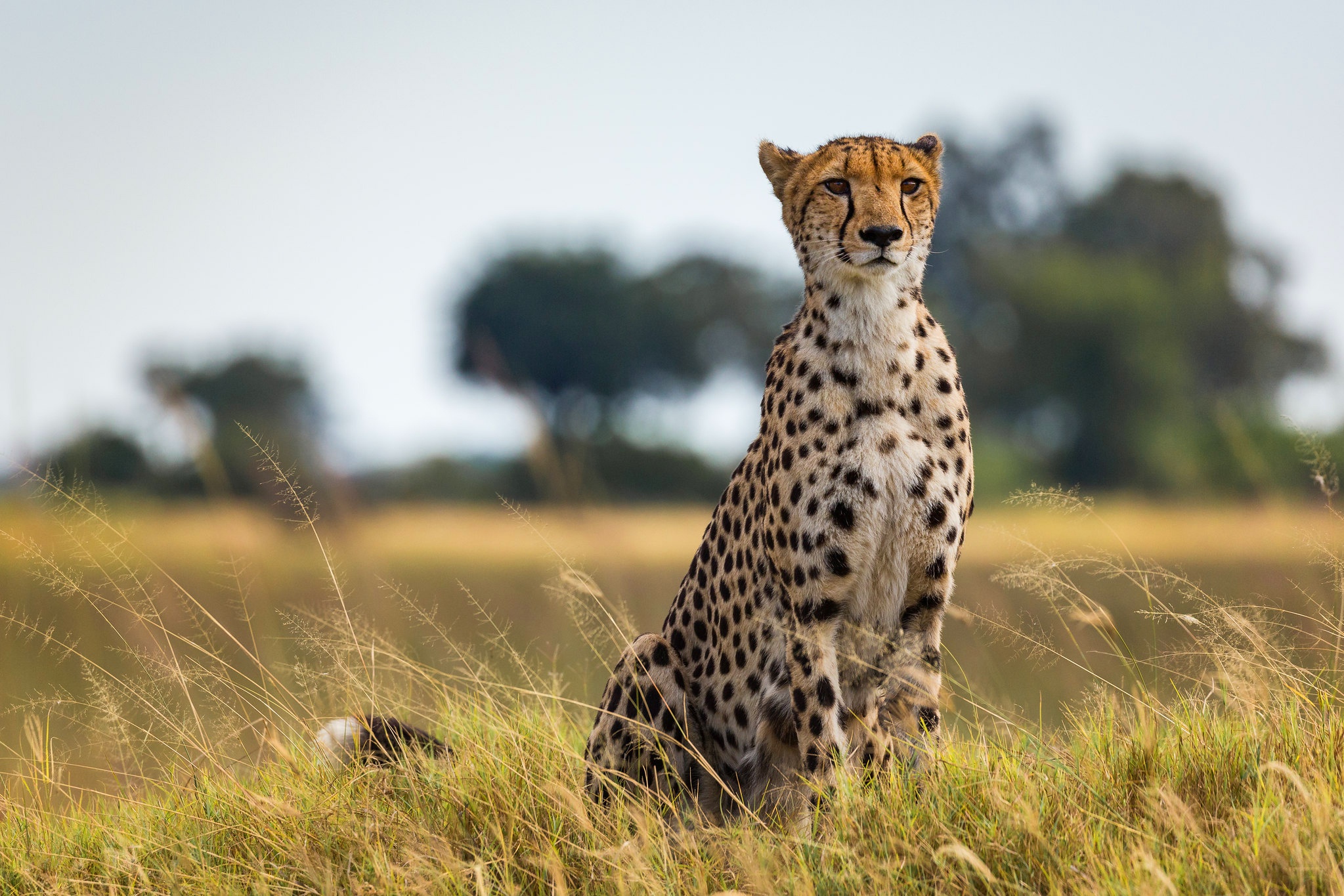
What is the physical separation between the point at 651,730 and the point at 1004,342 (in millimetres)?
29755

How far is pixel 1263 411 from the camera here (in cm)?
2623

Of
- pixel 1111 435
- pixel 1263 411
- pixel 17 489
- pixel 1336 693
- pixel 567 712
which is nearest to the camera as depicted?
pixel 1336 693

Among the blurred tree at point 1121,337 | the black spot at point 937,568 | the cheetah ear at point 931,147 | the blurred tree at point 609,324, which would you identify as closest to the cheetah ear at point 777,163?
the cheetah ear at point 931,147

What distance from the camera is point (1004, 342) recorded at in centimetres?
3123

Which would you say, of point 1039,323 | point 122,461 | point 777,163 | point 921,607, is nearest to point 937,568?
point 921,607

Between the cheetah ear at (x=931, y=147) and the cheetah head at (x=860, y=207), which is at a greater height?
the cheetah ear at (x=931, y=147)

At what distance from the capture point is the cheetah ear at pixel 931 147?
327 cm

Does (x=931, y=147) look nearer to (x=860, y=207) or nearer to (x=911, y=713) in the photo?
(x=860, y=207)

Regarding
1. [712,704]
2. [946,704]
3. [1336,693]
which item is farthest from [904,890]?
[1336,693]

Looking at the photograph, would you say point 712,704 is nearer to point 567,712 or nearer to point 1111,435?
point 567,712

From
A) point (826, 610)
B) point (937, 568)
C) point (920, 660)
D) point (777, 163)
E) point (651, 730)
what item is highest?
point (777, 163)

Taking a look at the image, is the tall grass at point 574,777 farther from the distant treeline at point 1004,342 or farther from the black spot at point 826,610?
the distant treeline at point 1004,342

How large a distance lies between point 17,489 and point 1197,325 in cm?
3176

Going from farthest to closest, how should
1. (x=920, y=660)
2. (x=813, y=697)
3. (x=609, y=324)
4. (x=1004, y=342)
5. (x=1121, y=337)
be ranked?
1. (x=609, y=324)
2. (x=1004, y=342)
3. (x=1121, y=337)
4. (x=920, y=660)
5. (x=813, y=697)
